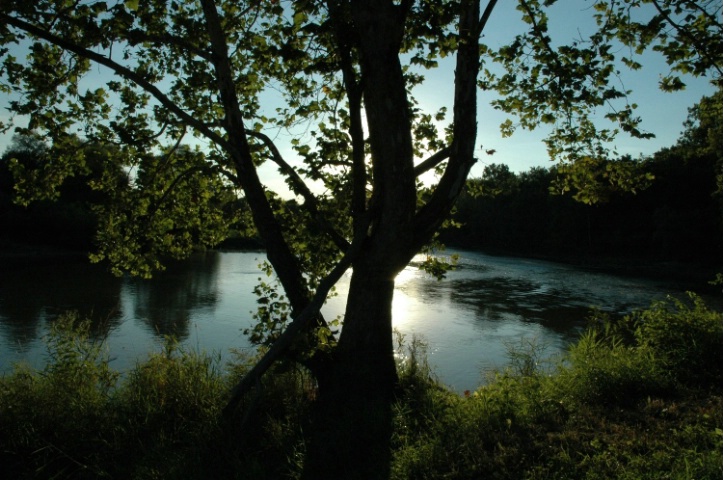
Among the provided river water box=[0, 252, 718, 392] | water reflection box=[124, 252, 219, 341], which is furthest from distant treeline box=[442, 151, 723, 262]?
water reflection box=[124, 252, 219, 341]

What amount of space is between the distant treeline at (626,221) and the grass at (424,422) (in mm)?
23594

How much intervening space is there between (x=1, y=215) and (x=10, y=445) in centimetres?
4335

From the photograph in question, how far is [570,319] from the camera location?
17109 millimetres

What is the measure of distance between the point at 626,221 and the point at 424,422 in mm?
50689

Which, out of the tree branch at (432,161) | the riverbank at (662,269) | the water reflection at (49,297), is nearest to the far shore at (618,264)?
the riverbank at (662,269)

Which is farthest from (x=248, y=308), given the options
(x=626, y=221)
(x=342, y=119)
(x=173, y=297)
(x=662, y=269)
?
(x=626, y=221)

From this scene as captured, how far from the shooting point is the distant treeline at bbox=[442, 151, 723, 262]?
3997 cm

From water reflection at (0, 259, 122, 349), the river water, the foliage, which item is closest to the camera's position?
A: the river water

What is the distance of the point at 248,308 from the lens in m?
18.0

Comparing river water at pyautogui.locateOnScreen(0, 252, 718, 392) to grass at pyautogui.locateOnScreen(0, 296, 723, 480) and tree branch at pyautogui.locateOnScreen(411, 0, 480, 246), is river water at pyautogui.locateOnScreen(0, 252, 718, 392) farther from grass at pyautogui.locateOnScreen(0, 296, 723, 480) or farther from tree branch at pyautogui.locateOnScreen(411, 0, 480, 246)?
tree branch at pyautogui.locateOnScreen(411, 0, 480, 246)

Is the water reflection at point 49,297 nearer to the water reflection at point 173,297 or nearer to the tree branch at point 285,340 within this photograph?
the water reflection at point 173,297

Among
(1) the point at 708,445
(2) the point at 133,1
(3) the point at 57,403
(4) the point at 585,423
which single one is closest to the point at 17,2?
(2) the point at 133,1

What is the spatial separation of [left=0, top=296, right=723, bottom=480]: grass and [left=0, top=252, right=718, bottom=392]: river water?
1.22 m

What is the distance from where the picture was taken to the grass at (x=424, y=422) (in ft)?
12.7
